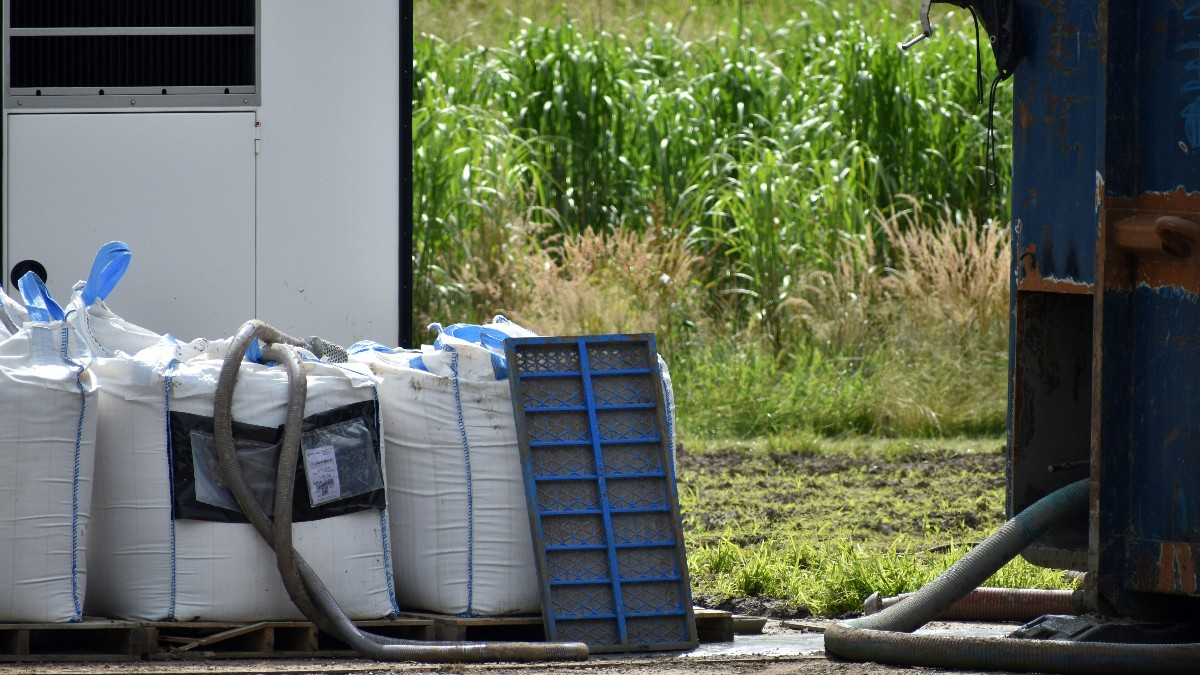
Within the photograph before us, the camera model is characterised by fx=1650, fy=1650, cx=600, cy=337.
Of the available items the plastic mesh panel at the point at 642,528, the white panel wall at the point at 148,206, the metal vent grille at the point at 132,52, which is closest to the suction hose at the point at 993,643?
the plastic mesh panel at the point at 642,528

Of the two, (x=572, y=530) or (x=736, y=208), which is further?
(x=736, y=208)

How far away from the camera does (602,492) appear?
18.7 feet

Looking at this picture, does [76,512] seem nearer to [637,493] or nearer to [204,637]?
[204,637]

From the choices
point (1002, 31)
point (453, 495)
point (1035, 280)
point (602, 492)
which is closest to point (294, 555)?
point (453, 495)

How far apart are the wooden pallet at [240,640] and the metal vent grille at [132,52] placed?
2.60 meters

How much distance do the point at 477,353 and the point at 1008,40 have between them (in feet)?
6.73

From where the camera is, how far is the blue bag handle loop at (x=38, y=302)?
5340mm

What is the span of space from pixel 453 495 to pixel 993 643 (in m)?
1.88

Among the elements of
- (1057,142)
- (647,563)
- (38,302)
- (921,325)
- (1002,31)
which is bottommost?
(647,563)

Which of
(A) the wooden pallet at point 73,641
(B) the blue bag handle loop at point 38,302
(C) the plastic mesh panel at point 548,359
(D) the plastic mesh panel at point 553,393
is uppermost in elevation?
(B) the blue bag handle loop at point 38,302

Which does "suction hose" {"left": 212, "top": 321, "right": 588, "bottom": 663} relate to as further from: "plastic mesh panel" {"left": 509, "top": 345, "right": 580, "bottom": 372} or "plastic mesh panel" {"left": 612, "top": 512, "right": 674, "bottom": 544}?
"plastic mesh panel" {"left": 509, "top": 345, "right": 580, "bottom": 372}

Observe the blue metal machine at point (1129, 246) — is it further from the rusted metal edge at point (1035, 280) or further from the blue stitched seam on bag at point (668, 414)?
the blue stitched seam on bag at point (668, 414)

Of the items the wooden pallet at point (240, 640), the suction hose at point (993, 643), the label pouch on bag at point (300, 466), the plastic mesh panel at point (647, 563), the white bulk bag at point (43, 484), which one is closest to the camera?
the suction hose at point (993, 643)

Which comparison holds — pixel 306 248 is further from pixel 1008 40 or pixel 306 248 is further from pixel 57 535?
pixel 1008 40
